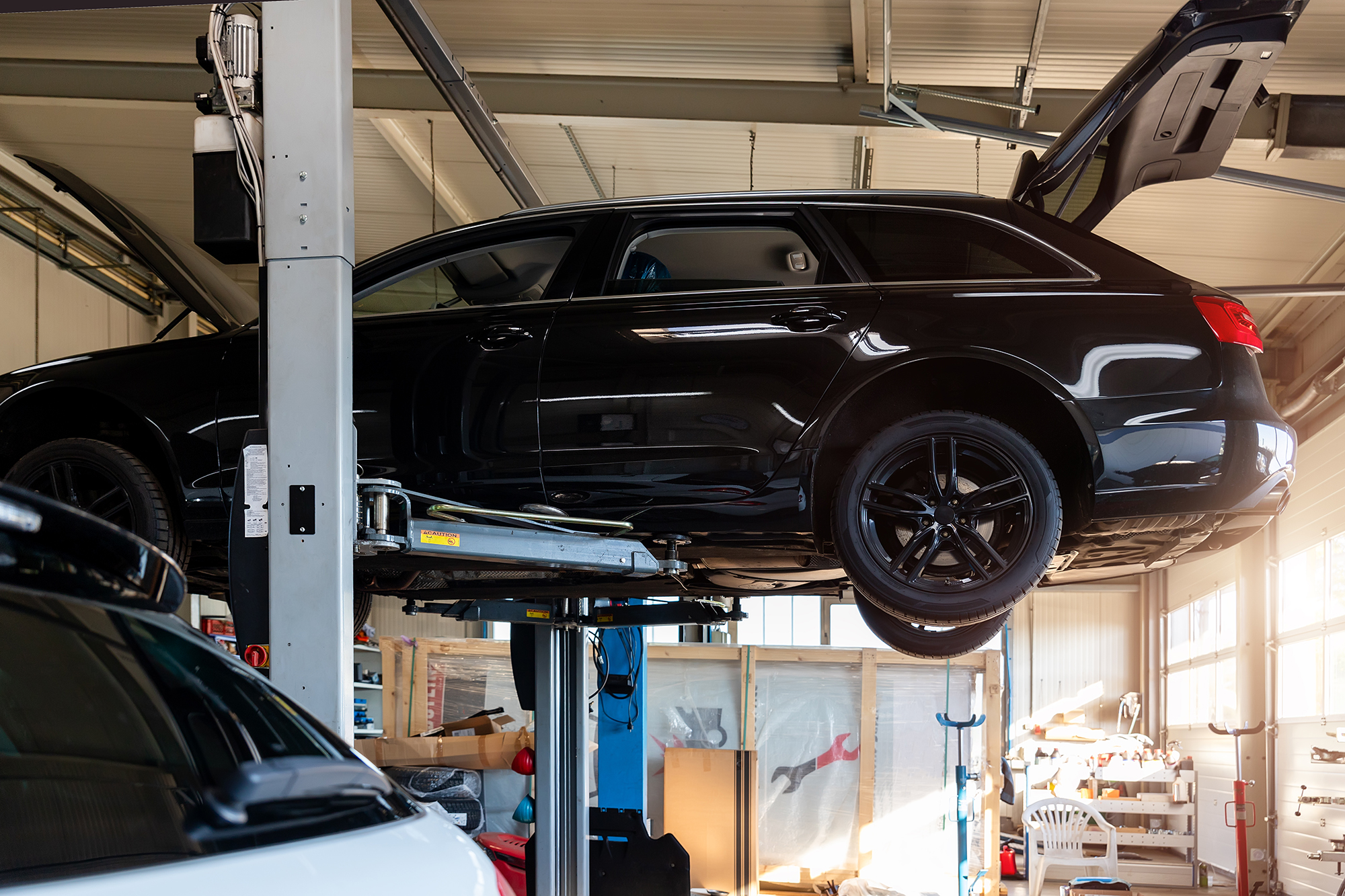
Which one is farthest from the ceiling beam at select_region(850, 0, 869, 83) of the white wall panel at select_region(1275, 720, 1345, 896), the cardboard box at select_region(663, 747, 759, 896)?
the white wall panel at select_region(1275, 720, 1345, 896)

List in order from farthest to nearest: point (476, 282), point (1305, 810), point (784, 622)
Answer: point (784, 622), point (1305, 810), point (476, 282)

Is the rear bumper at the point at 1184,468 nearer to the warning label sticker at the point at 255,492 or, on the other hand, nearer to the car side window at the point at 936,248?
the car side window at the point at 936,248

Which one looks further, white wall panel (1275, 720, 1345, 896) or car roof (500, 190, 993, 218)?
white wall panel (1275, 720, 1345, 896)

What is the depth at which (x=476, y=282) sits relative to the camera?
13.0ft

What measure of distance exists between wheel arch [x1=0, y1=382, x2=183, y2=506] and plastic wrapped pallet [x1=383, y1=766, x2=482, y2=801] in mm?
3723

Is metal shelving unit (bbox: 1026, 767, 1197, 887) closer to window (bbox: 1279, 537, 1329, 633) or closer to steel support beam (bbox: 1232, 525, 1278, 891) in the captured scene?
steel support beam (bbox: 1232, 525, 1278, 891)

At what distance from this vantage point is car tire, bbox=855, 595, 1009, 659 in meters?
4.37

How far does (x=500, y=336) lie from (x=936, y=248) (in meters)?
1.41

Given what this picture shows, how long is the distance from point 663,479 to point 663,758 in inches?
265

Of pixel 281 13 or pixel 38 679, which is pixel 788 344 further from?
pixel 38 679

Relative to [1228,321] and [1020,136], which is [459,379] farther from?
[1020,136]

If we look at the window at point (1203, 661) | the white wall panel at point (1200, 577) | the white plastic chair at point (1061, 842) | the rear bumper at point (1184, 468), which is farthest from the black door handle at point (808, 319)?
the window at point (1203, 661)

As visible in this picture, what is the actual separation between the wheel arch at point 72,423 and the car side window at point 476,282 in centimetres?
84

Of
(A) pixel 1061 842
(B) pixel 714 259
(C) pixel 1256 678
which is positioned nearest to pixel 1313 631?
(C) pixel 1256 678
